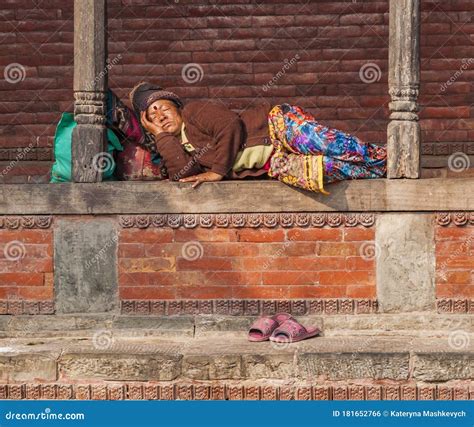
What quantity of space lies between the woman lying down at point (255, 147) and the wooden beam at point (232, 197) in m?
0.10

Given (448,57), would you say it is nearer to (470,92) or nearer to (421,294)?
(470,92)

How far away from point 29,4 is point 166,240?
12.3 ft

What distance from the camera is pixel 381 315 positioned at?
8.51 m

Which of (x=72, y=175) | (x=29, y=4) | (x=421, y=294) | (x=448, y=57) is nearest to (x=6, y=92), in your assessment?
(x=29, y=4)

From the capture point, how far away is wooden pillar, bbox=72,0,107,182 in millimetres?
8547

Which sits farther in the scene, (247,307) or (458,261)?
(247,307)

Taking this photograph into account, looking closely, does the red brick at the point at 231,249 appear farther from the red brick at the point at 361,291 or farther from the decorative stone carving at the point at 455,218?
the decorative stone carving at the point at 455,218

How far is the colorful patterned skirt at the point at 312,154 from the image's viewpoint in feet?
27.6

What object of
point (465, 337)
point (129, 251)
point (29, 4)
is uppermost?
point (29, 4)

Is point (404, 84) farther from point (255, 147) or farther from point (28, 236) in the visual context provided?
point (28, 236)

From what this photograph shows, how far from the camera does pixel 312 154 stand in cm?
858

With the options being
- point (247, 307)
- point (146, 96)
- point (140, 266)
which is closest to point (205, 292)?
point (247, 307)

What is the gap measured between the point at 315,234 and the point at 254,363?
111cm

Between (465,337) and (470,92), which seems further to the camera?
(470,92)
